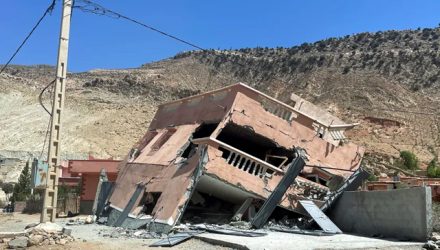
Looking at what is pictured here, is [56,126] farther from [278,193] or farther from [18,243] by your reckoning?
[278,193]

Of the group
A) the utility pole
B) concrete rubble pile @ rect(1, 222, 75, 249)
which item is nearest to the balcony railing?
the utility pole

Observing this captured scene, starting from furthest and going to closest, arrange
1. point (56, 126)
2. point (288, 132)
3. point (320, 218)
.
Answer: point (288, 132) → point (320, 218) → point (56, 126)

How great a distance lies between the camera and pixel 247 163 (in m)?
17.3

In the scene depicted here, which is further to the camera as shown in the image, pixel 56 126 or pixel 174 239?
pixel 56 126

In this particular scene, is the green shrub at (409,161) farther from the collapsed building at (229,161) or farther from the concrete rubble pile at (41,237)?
the concrete rubble pile at (41,237)

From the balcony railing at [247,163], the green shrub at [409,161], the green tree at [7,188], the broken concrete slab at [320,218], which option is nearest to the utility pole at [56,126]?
the balcony railing at [247,163]

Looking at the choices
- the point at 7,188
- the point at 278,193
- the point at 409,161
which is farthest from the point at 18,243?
the point at 409,161

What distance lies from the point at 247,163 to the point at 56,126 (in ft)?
22.2

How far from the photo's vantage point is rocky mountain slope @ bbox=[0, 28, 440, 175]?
157ft

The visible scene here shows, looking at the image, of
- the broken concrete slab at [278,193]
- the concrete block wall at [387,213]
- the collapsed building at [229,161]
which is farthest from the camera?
the collapsed building at [229,161]

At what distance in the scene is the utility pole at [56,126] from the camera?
12.9m

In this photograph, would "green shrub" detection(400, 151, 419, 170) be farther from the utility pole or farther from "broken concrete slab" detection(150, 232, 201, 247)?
the utility pole

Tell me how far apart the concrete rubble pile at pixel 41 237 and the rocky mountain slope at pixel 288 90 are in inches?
1069

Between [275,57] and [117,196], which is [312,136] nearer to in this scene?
[117,196]
